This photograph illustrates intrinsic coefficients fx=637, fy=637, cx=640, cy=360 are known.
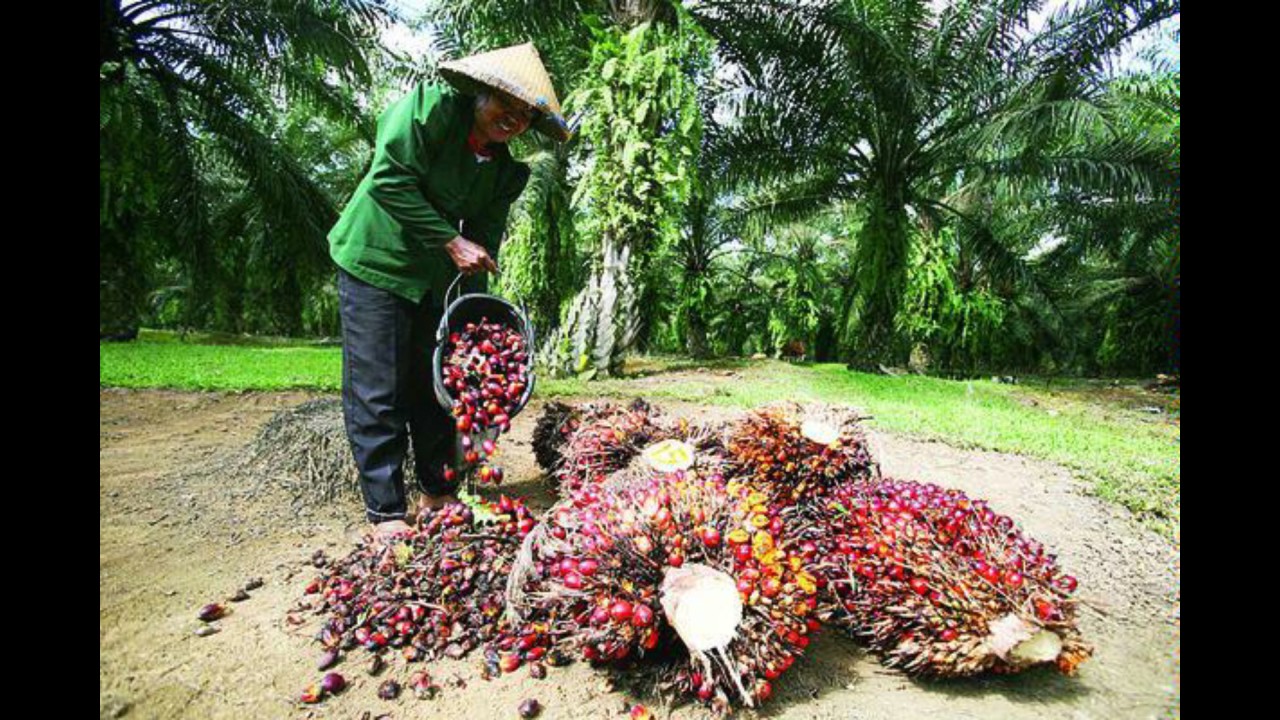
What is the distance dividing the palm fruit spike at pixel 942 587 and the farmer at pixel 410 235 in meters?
1.36

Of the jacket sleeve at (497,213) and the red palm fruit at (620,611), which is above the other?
the jacket sleeve at (497,213)

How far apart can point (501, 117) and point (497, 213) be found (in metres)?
0.43

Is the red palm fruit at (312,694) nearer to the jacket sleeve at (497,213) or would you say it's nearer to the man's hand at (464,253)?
the man's hand at (464,253)

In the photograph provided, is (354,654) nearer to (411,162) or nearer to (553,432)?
(553,432)

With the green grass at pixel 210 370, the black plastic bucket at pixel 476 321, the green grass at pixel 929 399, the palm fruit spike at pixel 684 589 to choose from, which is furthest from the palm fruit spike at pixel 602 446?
the green grass at pixel 210 370

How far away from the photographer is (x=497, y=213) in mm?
2512

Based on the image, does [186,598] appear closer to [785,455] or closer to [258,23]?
[785,455]

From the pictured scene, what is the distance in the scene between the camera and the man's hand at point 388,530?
1.98 m

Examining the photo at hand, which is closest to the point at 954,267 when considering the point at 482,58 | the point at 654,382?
the point at 654,382

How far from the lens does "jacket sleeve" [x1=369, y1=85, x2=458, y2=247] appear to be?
2088mm

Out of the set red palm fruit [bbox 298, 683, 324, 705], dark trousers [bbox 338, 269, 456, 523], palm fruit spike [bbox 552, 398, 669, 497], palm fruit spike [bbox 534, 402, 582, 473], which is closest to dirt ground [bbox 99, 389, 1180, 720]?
red palm fruit [bbox 298, 683, 324, 705]

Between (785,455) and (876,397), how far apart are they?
4254 mm

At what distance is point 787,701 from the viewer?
1404mm

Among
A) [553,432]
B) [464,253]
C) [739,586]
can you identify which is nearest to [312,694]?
[739,586]
